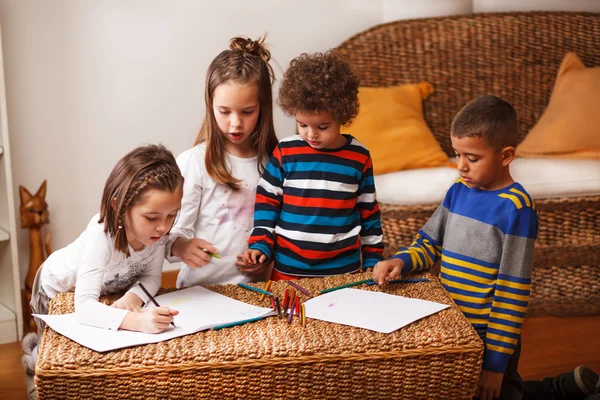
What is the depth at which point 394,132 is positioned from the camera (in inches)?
106

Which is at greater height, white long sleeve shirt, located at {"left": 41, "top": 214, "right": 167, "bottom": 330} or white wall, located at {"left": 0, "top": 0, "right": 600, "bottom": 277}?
white wall, located at {"left": 0, "top": 0, "right": 600, "bottom": 277}

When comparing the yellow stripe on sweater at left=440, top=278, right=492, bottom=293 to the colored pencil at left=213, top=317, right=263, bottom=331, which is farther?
the yellow stripe on sweater at left=440, top=278, right=492, bottom=293

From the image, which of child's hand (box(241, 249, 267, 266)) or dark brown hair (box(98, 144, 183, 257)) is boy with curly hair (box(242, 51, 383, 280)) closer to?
child's hand (box(241, 249, 267, 266))

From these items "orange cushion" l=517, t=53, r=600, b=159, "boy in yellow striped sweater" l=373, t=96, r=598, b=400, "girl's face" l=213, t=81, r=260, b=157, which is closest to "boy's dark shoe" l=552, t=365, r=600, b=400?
"boy in yellow striped sweater" l=373, t=96, r=598, b=400

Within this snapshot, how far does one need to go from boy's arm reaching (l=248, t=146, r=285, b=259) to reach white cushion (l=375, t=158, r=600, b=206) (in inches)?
34.2

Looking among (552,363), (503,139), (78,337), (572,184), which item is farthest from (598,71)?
(78,337)

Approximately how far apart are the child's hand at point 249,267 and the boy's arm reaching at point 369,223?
242 millimetres

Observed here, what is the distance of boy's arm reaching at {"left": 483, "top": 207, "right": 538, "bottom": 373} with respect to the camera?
141 cm

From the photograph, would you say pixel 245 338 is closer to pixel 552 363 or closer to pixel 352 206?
pixel 352 206

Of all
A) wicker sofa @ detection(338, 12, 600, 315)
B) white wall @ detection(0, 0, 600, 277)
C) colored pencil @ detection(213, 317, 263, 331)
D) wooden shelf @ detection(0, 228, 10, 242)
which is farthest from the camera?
wicker sofa @ detection(338, 12, 600, 315)

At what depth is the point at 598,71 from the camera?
2.86 metres

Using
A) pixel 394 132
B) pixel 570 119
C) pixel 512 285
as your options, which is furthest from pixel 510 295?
pixel 570 119

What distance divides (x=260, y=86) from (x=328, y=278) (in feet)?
1.58

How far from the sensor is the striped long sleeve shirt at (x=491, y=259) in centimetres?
141
